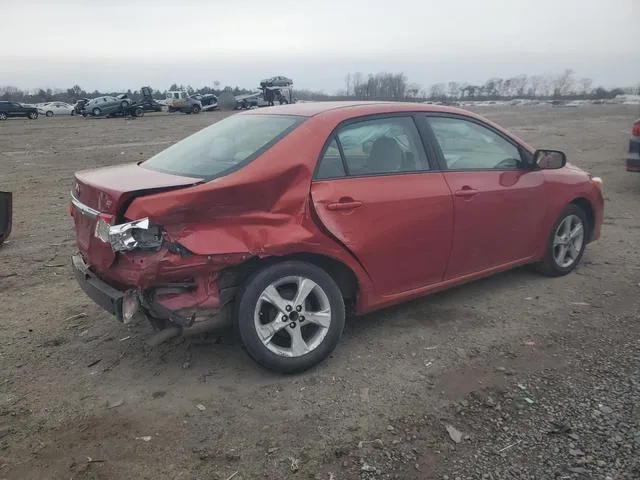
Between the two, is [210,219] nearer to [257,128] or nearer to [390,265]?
[257,128]

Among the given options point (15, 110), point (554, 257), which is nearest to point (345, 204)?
point (554, 257)

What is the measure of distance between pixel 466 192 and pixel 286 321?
1726mm

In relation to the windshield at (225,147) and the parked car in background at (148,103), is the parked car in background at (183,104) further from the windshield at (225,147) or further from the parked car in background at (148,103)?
the windshield at (225,147)

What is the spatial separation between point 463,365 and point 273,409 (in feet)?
4.12

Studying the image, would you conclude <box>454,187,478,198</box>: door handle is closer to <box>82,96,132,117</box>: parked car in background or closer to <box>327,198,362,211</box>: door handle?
<box>327,198,362,211</box>: door handle

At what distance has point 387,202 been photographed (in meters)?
3.72

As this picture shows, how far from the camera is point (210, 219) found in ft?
10.4

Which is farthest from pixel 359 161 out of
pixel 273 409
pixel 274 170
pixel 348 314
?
pixel 273 409

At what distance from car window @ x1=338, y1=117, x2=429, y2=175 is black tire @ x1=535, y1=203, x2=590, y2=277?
65.0 inches

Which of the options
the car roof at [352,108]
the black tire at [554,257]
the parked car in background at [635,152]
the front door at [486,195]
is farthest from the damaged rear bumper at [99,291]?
the parked car in background at [635,152]

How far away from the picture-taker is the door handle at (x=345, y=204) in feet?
11.5

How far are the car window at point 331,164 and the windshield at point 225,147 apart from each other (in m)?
0.29

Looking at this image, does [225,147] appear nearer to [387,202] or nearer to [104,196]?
[104,196]

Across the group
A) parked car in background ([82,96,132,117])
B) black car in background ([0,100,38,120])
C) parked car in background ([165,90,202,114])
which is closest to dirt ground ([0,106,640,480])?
parked car in background ([82,96,132,117])
